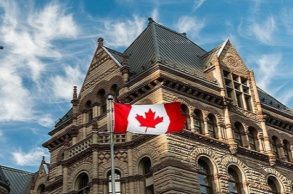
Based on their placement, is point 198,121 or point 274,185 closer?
point 198,121

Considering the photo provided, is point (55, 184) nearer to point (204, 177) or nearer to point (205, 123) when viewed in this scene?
point (204, 177)

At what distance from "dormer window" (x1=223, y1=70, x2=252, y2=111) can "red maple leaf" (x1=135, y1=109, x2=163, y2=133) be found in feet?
54.8

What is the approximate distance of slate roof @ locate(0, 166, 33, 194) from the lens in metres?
54.2

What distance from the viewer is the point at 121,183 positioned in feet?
112

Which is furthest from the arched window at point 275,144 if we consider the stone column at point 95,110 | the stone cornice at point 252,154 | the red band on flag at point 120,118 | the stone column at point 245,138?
the red band on flag at point 120,118

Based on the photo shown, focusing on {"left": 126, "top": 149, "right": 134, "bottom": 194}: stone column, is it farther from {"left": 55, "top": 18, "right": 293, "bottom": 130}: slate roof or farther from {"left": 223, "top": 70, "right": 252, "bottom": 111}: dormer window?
{"left": 223, "top": 70, "right": 252, "bottom": 111}: dormer window

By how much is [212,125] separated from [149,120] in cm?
1401

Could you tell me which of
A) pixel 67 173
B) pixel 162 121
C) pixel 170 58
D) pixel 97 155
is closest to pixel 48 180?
pixel 67 173

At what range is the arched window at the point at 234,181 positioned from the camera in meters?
36.0

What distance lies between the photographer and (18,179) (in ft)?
185

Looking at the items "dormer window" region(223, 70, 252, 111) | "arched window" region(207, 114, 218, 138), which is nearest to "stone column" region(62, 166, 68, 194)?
"arched window" region(207, 114, 218, 138)

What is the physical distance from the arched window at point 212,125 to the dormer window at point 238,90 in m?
3.09

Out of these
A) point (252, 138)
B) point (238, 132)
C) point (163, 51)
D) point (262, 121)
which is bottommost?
point (252, 138)

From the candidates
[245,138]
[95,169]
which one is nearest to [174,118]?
[95,169]
